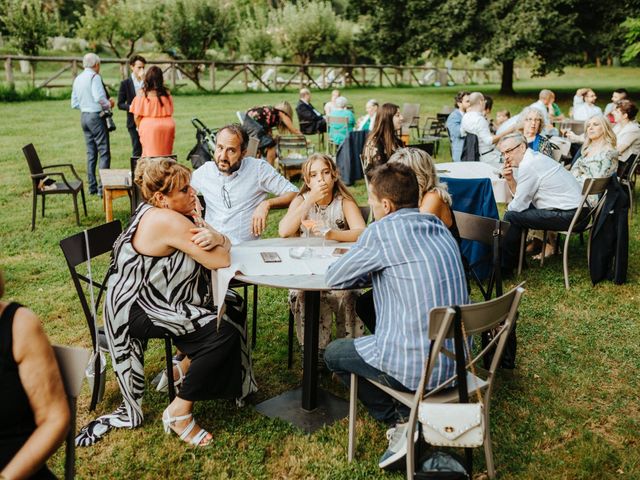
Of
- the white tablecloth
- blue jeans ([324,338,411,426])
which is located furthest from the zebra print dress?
the white tablecloth

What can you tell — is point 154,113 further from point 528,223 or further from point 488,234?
point 488,234

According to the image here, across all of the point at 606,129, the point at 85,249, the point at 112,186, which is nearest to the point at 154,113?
the point at 112,186

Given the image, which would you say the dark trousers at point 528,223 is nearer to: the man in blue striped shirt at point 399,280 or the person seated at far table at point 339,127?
the man in blue striped shirt at point 399,280

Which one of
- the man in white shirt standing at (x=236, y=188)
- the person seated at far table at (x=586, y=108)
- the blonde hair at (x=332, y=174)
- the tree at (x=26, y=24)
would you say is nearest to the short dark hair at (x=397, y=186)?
the blonde hair at (x=332, y=174)

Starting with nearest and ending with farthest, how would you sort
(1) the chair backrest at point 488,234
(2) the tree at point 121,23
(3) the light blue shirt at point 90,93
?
(1) the chair backrest at point 488,234 < (3) the light blue shirt at point 90,93 < (2) the tree at point 121,23

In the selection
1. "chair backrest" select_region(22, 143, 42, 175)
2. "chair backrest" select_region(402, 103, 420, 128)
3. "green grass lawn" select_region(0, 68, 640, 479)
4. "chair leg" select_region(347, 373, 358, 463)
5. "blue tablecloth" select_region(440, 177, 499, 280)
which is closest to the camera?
"chair leg" select_region(347, 373, 358, 463)

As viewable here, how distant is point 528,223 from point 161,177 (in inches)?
144

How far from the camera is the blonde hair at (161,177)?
10.5 ft

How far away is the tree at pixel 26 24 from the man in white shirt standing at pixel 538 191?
2645 centimetres

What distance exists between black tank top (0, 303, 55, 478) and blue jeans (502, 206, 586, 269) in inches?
181

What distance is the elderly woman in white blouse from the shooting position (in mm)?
7719

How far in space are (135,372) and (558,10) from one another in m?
21.2

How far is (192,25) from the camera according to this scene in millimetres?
26891

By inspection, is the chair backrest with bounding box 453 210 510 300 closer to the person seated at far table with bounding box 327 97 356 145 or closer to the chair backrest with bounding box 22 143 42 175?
the chair backrest with bounding box 22 143 42 175
